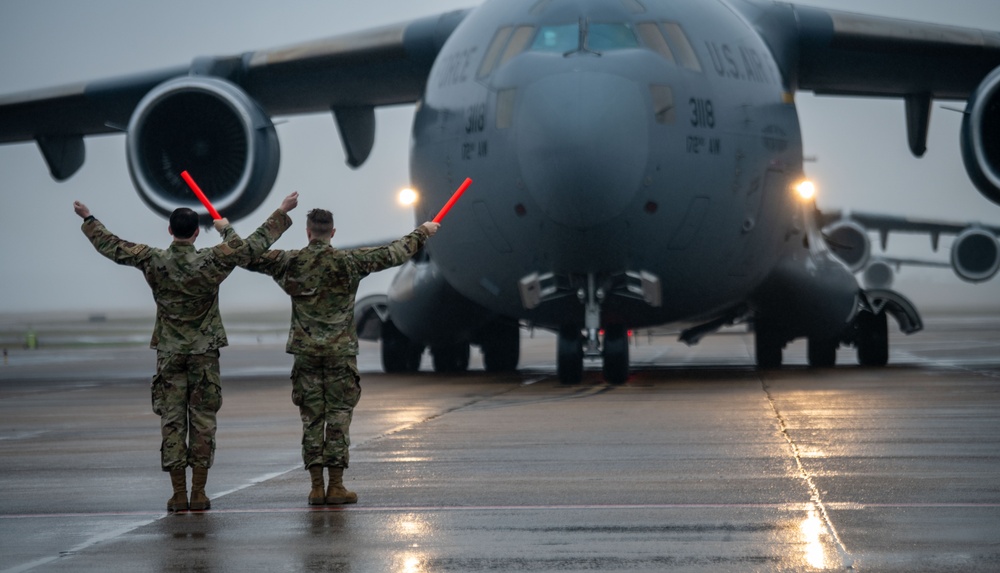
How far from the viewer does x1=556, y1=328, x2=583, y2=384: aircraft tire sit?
14.8m

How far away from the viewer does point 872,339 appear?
1864 centimetres

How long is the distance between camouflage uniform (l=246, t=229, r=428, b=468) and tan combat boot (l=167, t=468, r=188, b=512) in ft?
1.93

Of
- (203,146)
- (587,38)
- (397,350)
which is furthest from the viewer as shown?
(397,350)

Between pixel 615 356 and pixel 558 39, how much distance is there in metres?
3.35

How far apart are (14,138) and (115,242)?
43.2 feet

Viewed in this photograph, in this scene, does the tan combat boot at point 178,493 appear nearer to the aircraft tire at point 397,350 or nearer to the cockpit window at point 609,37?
the cockpit window at point 609,37

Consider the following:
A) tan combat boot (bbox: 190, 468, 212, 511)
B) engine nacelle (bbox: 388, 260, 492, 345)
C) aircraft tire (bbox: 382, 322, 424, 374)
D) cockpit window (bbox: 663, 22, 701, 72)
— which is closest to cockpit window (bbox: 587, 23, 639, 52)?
cockpit window (bbox: 663, 22, 701, 72)

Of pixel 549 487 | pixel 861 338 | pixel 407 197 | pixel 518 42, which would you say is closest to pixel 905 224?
pixel 861 338

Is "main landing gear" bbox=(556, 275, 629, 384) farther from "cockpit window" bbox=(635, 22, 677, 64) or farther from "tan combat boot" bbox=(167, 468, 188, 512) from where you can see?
"tan combat boot" bbox=(167, 468, 188, 512)

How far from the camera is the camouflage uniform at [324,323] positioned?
22.5 ft

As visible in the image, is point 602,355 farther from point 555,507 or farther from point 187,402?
point 555,507

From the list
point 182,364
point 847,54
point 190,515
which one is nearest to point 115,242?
point 182,364

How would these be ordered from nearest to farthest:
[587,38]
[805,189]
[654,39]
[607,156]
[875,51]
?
[607,156] < [587,38] < [654,39] < [805,189] < [875,51]

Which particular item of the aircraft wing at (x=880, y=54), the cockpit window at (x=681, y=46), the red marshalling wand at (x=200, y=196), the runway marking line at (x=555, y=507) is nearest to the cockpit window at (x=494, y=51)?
the cockpit window at (x=681, y=46)
